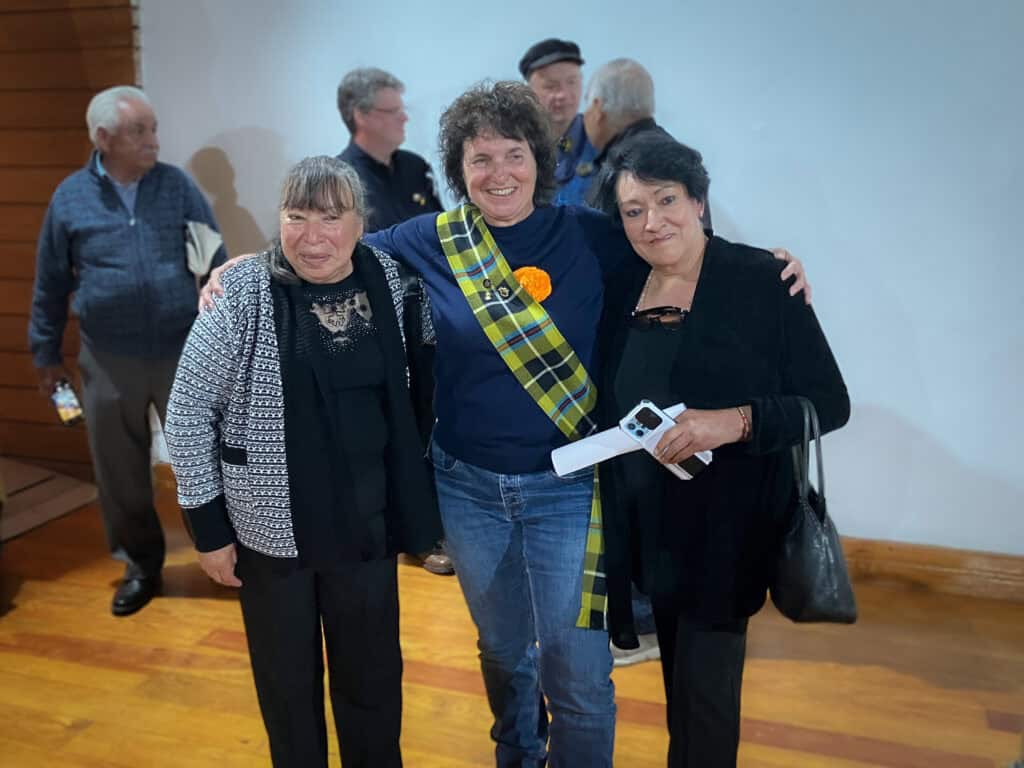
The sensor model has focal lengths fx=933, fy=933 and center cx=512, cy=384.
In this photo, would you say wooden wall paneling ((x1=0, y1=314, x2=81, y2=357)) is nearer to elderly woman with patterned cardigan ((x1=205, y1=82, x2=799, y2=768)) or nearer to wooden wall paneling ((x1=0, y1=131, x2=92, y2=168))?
wooden wall paneling ((x1=0, y1=131, x2=92, y2=168))

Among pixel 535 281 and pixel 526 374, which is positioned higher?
pixel 535 281

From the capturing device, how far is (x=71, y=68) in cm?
373

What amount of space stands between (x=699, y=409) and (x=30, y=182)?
3.38 m

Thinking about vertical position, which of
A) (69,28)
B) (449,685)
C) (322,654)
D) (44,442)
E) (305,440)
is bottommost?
(449,685)

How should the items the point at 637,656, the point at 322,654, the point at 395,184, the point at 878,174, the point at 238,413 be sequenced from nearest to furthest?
1. the point at 238,413
2. the point at 322,654
3. the point at 637,656
4. the point at 878,174
5. the point at 395,184

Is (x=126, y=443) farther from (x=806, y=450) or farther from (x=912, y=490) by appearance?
(x=912, y=490)

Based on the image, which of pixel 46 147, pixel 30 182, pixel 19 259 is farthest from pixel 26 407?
pixel 46 147

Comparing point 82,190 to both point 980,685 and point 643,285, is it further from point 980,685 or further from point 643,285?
point 980,685

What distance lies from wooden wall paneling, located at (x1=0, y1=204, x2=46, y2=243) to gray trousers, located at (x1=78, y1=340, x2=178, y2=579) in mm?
1105

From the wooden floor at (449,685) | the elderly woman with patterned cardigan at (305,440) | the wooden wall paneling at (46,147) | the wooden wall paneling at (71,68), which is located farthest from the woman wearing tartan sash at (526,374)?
the wooden wall paneling at (46,147)

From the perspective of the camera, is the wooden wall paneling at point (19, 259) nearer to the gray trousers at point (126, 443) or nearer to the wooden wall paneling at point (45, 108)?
the wooden wall paneling at point (45, 108)

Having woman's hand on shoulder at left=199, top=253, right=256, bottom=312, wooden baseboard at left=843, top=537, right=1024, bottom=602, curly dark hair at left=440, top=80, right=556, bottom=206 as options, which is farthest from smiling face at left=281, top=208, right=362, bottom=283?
wooden baseboard at left=843, top=537, right=1024, bottom=602

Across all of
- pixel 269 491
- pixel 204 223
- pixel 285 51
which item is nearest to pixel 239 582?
pixel 269 491

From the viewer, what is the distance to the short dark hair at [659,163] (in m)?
1.57
